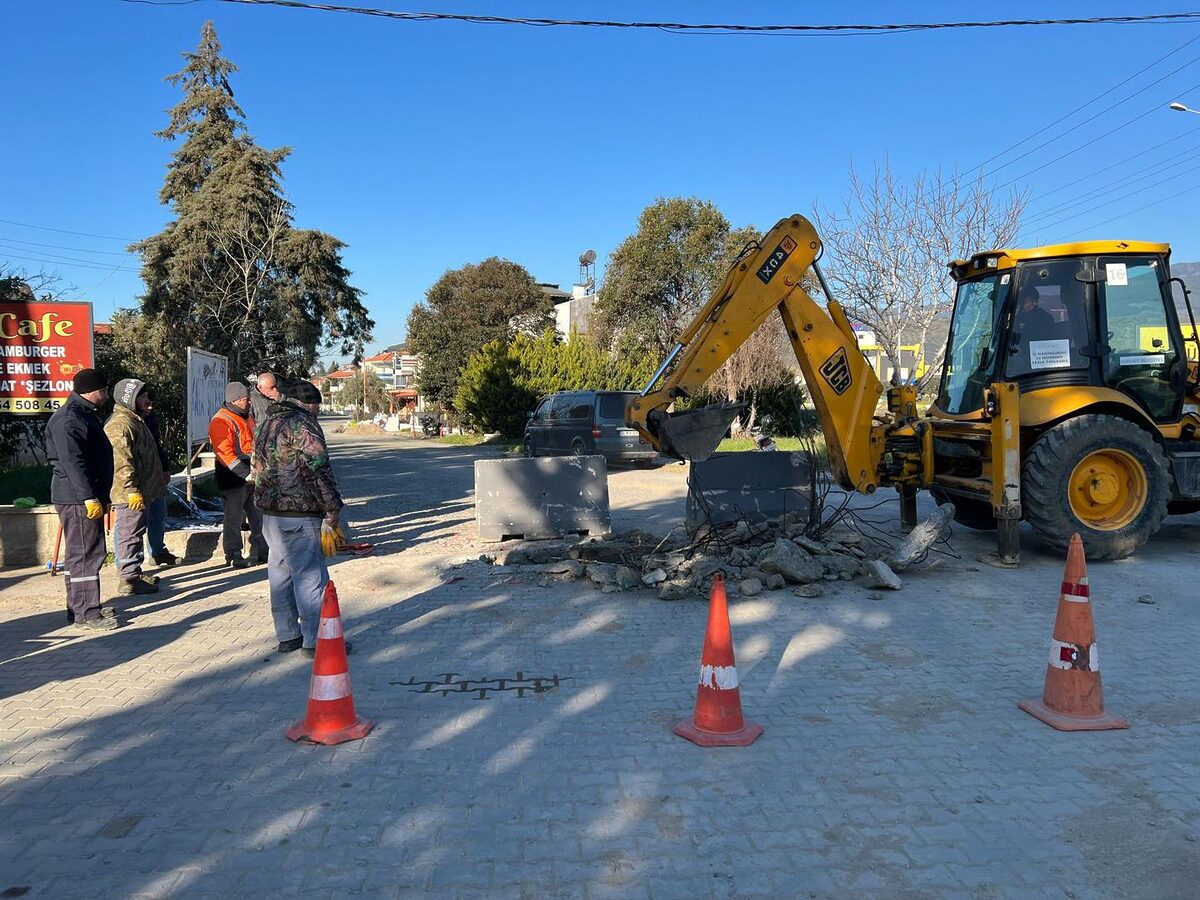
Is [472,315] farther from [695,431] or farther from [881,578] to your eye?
[881,578]

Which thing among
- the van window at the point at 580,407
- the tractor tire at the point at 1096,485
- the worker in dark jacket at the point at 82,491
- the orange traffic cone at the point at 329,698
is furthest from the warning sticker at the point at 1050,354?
the van window at the point at 580,407

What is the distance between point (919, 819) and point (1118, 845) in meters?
0.70

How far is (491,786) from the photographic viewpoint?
12.0 ft

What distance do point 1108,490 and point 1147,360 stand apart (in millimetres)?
1366

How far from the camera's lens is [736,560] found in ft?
24.8

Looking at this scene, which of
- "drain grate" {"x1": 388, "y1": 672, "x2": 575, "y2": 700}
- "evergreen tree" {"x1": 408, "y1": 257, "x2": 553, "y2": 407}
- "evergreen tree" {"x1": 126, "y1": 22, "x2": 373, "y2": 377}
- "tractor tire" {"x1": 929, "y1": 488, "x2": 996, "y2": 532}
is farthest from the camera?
"evergreen tree" {"x1": 408, "y1": 257, "x2": 553, "y2": 407}

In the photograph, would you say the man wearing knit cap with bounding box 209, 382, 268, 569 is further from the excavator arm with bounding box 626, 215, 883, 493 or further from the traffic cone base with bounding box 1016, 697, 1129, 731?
the traffic cone base with bounding box 1016, 697, 1129, 731

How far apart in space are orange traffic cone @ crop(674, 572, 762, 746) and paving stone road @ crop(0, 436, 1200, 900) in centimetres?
11

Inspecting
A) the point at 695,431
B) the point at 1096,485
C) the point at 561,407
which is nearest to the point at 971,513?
the point at 1096,485

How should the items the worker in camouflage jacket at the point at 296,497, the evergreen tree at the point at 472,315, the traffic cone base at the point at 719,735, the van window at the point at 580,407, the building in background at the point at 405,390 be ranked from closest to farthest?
the traffic cone base at the point at 719,735
the worker in camouflage jacket at the point at 296,497
the van window at the point at 580,407
the evergreen tree at the point at 472,315
the building in background at the point at 405,390

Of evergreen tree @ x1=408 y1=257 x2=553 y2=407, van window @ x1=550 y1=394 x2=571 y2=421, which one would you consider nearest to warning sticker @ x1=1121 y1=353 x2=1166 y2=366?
van window @ x1=550 y1=394 x2=571 y2=421

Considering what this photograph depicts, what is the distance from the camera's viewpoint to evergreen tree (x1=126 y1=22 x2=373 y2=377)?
77.2 ft

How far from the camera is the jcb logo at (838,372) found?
8.02m

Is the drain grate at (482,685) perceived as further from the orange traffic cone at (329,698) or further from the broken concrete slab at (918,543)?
the broken concrete slab at (918,543)
